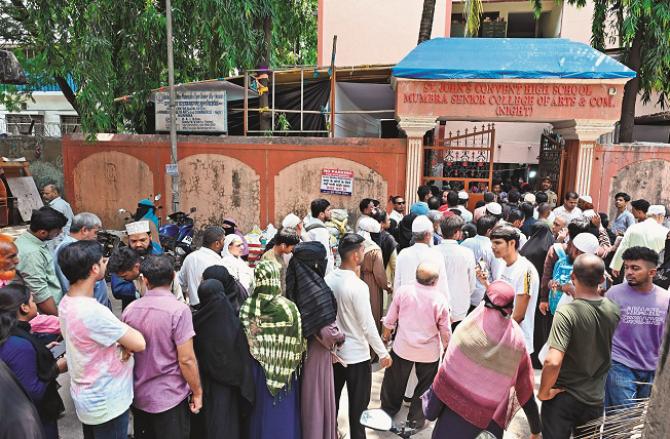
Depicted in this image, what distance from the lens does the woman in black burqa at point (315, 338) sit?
303 cm

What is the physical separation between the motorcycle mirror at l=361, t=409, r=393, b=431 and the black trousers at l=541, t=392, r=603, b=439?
1111 mm

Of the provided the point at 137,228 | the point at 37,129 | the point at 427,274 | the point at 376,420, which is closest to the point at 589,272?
the point at 427,274

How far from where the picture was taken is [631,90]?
1068 cm

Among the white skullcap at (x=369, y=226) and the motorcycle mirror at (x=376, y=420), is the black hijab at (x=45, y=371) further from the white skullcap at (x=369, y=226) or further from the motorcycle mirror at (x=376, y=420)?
the white skullcap at (x=369, y=226)

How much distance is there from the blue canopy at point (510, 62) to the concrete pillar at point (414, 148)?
2.67ft

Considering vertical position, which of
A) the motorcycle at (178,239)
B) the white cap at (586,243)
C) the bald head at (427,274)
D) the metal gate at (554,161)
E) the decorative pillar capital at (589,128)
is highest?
the decorative pillar capital at (589,128)

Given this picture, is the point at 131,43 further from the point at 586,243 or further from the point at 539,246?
the point at 586,243

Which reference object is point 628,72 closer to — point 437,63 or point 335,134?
point 437,63

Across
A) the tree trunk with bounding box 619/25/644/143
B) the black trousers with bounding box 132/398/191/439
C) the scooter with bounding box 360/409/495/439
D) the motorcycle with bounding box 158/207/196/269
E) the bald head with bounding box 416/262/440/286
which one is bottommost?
the scooter with bounding box 360/409/495/439

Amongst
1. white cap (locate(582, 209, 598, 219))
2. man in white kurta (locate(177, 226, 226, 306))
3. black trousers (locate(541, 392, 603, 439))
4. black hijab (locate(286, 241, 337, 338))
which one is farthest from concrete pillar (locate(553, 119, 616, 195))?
black hijab (locate(286, 241, 337, 338))

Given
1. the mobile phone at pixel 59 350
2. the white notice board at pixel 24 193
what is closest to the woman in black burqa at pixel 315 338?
the mobile phone at pixel 59 350

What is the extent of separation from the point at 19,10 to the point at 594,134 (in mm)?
13793

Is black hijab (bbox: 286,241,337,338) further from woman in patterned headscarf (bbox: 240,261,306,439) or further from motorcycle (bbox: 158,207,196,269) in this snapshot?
motorcycle (bbox: 158,207,196,269)

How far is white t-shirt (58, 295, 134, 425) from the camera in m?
2.52
